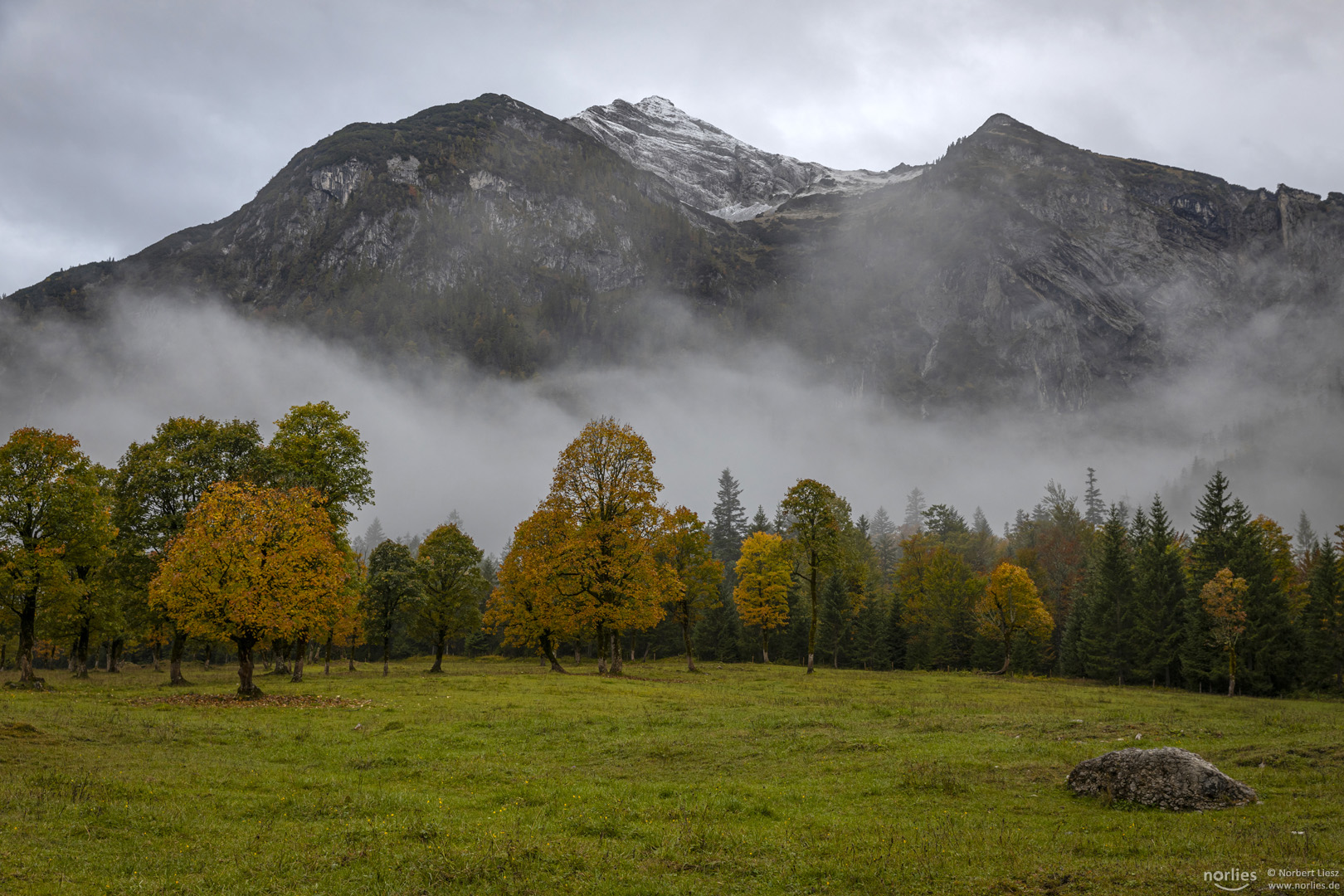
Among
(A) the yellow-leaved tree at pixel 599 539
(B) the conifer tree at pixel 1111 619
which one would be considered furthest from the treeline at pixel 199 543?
(B) the conifer tree at pixel 1111 619

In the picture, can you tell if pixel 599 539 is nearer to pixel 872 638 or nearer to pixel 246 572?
pixel 246 572

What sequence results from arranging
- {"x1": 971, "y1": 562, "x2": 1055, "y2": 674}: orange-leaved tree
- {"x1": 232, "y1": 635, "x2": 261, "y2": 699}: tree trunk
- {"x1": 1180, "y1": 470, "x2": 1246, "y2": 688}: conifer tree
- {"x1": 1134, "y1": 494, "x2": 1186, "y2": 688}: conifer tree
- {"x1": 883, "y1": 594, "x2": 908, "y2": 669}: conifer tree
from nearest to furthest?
{"x1": 232, "y1": 635, "x2": 261, "y2": 699}: tree trunk < {"x1": 1180, "y1": 470, "x2": 1246, "y2": 688}: conifer tree < {"x1": 1134, "y1": 494, "x2": 1186, "y2": 688}: conifer tree < {"x1": 971, "y1": 562, "x2": 1055, "y2": 674}: orange-leaved tree < {"x1": 883, "y1": 594, "x2": 908, "y2": 669}: conifer tree

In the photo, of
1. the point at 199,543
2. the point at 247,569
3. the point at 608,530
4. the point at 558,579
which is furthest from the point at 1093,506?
the point at 199,543

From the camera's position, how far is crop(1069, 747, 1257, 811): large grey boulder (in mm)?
14688

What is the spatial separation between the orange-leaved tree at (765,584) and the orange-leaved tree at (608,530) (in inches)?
944

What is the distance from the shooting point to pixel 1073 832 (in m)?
13.2

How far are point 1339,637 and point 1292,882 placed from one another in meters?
65.4

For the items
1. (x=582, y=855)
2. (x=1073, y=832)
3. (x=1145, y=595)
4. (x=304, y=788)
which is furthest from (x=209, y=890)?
(x=1145, y=595)

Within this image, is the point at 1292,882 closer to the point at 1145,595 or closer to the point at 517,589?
the point at 517,589

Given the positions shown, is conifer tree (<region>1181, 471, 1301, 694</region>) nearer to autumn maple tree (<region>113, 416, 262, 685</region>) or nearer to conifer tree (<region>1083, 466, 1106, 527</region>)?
autumn maple tree (<region>113, 416, 262, 685</region>)

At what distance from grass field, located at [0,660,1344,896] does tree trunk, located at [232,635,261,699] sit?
361 cm

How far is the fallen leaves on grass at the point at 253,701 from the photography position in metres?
31.5

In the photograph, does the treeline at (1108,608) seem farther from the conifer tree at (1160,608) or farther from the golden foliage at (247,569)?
the golden foliage at (247,569)

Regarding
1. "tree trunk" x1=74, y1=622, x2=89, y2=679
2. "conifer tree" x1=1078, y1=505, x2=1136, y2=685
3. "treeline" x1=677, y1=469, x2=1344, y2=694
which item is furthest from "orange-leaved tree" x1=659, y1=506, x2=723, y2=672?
"tree trunk" x1=74, y1=622, x2=89, y2=679
